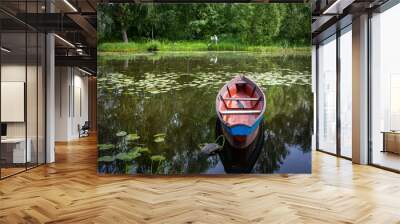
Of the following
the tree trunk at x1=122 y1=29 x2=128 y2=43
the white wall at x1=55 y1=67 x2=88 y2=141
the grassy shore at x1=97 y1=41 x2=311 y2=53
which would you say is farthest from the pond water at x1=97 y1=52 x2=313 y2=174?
the white wall at x1=55 y1=67 x2=88 y2=141

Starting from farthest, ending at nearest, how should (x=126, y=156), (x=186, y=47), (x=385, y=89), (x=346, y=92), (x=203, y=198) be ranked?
(x=346, y=92) → (x=385, y=89) → (x=186, y=47) → (x=126, y=156) → (x=203, y=198)

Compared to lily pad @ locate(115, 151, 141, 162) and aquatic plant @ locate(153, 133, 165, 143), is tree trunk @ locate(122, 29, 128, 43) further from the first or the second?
lily pad @ locate(115, 151, 141, 162)

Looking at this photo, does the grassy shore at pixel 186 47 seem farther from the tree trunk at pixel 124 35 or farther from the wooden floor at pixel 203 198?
the wooden floor at pixel 203 198

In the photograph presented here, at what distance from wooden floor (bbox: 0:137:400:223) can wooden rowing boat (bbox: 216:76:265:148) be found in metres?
0.67

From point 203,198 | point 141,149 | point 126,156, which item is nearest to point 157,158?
point 141,149

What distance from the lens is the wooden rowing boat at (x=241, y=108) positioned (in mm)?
6156

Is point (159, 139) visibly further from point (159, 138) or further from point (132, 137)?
point (132, 137)

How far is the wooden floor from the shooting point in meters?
3.84

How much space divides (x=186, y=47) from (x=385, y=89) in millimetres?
3677

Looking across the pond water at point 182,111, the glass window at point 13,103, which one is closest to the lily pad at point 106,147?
the pond water at point 182,111

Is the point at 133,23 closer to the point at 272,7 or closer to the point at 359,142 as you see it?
the point at 272,7

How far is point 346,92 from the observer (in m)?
8.66

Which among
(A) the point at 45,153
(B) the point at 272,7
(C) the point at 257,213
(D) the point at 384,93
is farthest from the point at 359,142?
(A) the point at 45,153

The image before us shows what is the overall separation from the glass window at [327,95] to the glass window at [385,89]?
193 centimetres
